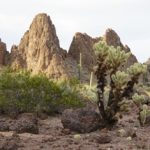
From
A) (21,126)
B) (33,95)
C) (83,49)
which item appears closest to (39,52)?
(83,49)

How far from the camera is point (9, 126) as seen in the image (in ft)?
49.5

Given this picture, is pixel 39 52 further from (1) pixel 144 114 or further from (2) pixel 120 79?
(2) pixel 120 79

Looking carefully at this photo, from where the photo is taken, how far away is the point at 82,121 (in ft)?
49.9

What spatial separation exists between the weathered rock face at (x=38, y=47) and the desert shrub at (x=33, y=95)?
24460 mm

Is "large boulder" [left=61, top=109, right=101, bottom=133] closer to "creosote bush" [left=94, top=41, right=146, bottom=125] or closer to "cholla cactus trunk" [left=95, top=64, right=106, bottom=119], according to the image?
"cholla cactus trunk" [left=95, top=64, right=106, bottom=119]

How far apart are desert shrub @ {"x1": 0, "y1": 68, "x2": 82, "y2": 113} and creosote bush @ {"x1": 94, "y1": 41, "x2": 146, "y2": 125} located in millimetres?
4846

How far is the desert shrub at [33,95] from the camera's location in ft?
66.5

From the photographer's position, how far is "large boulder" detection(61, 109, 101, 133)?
15.1 metres

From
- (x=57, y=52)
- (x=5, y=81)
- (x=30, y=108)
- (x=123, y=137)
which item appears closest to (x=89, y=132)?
(x=123, y=137)

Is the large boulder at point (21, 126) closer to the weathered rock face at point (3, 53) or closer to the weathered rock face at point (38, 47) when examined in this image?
the weathered rock face at point (38, 47)

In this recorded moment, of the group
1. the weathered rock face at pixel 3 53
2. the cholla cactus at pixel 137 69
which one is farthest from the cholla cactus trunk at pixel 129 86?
the weathered rock face at pixel 3 53

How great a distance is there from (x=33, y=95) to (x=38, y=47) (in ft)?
92.8

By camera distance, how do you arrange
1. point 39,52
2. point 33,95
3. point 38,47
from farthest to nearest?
point 38,47 < point 39,52 < point 33,95

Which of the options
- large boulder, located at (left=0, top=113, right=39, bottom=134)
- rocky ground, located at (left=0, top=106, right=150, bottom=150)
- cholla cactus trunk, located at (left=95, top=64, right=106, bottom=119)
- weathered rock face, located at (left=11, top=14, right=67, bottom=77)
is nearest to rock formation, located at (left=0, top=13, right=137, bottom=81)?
weathered rock face, located at (left=11, top=14, right=67, bottom=77)
